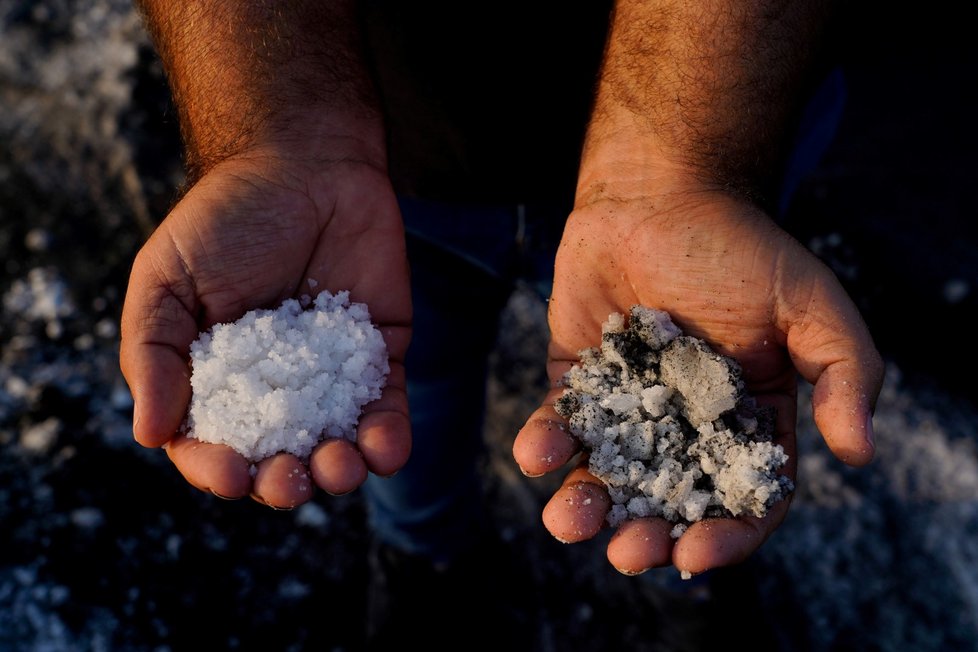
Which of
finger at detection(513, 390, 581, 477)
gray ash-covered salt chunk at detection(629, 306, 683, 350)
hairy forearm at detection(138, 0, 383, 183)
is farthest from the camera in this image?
hairy forearm at detection(138, 0, 383, 183)

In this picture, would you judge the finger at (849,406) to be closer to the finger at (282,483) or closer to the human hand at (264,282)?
the human hand at (264,282)

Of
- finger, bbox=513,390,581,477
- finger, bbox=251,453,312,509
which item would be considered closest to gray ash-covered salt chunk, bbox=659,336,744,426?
finger, bbox=513,390,581,477

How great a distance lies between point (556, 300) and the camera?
1649 mm

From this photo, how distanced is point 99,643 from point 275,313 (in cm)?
127

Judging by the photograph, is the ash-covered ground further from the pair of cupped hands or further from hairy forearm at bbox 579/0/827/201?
hairy forearm at bbox 579/0/827/201

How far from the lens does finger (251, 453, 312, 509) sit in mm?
1353

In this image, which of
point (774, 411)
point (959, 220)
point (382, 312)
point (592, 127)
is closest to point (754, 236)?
point (774, 411)

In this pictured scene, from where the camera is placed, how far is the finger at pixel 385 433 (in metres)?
1.45

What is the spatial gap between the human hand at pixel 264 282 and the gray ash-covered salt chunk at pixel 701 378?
60 centimetres

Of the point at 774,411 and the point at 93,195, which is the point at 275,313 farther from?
the point at 93,195

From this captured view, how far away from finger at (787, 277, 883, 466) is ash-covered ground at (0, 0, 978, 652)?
3.70ft

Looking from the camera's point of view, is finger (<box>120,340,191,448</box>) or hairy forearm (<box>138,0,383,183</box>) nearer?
finger (<box>120,340,191,448</box>)

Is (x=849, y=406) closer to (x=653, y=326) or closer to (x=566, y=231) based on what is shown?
(x=653, y=326)

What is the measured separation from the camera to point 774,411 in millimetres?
1488
